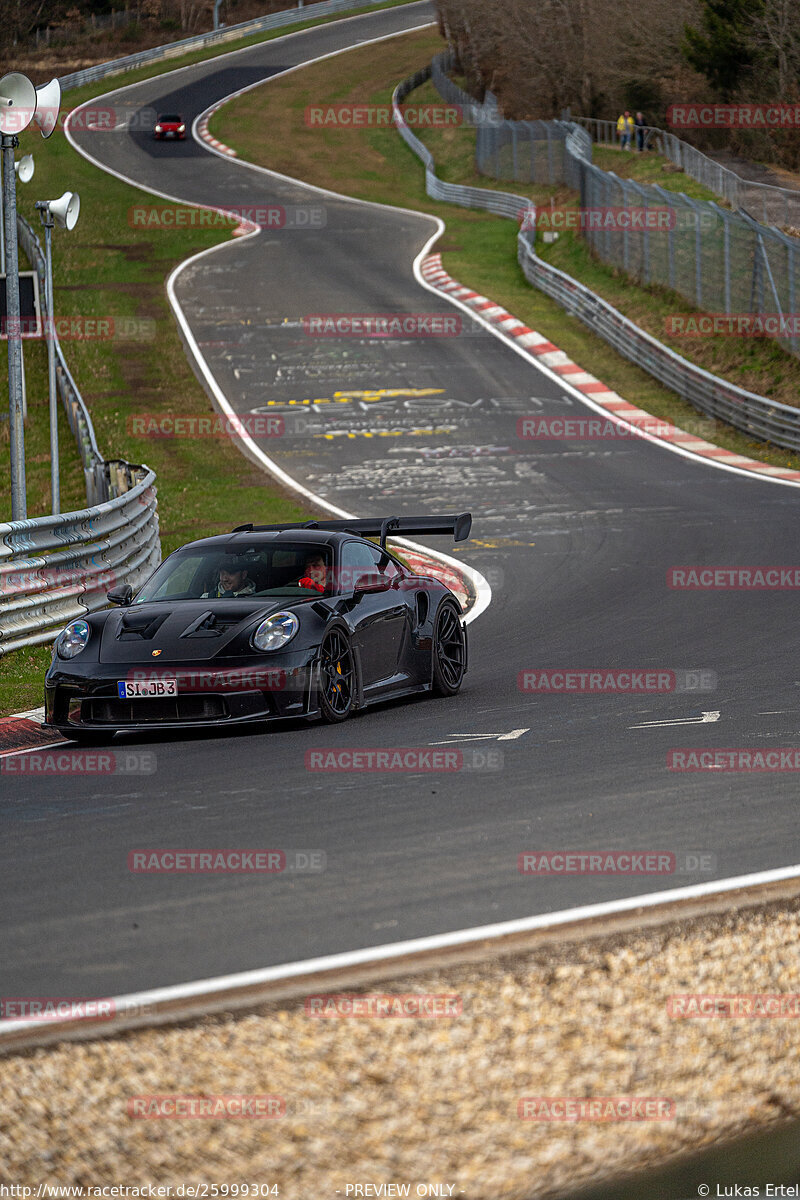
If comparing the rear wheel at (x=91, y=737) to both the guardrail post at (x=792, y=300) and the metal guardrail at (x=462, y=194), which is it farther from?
the metal guardrail at (x=462, y=194)

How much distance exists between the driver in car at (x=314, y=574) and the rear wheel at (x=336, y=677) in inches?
22.6

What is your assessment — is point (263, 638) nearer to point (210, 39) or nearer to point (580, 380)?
point (580, 380)

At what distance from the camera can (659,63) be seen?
192ft

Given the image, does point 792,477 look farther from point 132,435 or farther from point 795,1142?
point 795,1142

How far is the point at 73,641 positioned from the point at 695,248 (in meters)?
26.1

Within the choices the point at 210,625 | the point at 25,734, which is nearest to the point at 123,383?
the point at 25,734

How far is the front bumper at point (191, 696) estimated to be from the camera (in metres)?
9.70

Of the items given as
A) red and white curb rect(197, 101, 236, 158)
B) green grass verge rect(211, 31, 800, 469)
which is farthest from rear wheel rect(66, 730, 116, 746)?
red and white curb rect(197, 101, 236, 158)

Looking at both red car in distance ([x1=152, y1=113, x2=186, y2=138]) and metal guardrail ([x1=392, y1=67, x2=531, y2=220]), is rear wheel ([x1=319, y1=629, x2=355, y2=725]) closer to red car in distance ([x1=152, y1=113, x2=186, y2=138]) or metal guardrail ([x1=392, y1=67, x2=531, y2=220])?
metal guardrail ([x1=392, y1=67, x2=531, y2=220])

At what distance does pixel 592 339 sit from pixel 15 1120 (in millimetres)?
33379

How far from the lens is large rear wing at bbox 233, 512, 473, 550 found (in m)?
11.1

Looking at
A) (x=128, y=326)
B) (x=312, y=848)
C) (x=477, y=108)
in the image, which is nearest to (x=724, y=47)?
(x=477, y=108)

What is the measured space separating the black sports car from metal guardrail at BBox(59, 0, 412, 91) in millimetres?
76154

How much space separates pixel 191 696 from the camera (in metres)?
9.71
